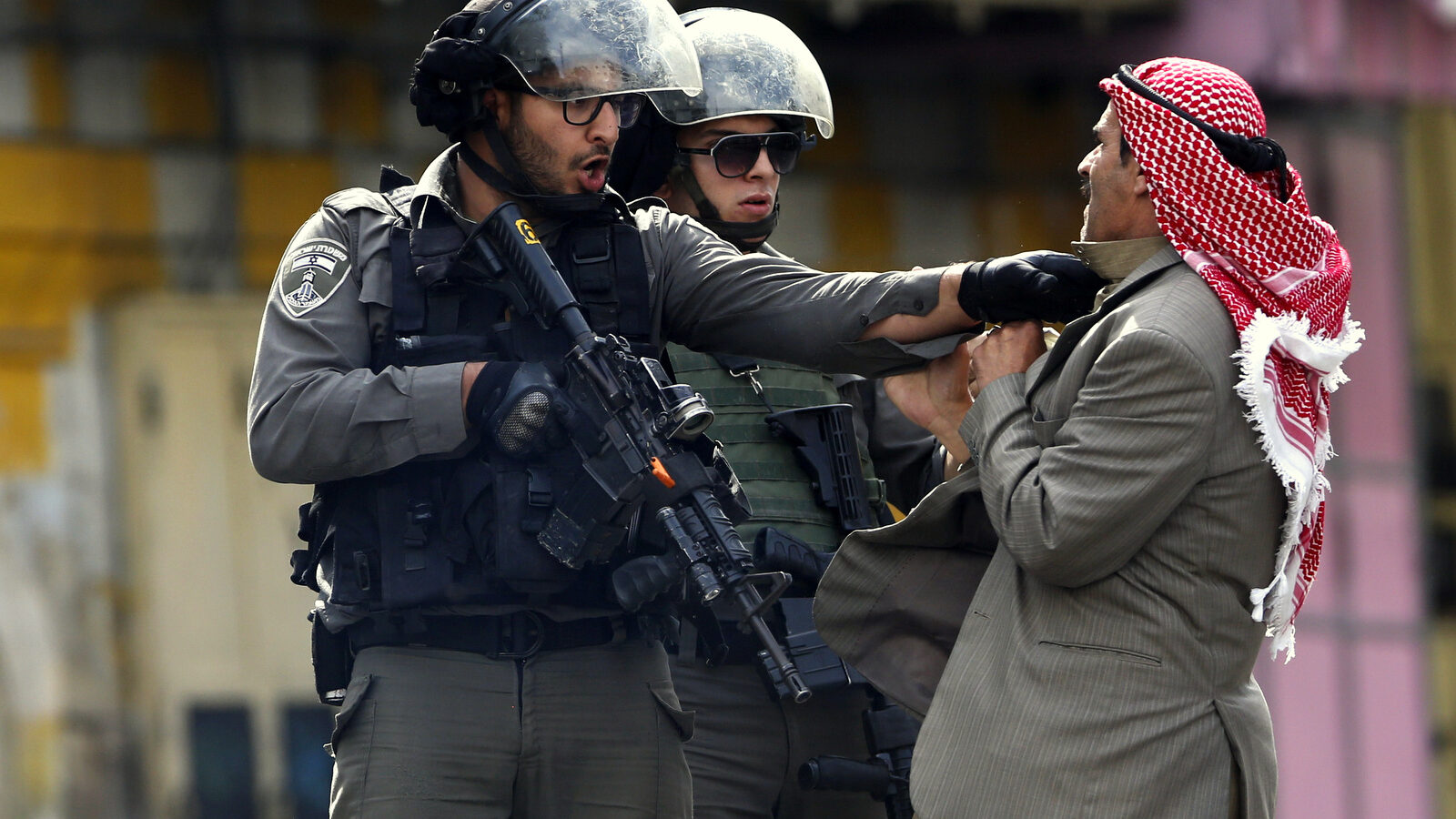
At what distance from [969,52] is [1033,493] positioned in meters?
5.58

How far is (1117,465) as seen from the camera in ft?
8.56

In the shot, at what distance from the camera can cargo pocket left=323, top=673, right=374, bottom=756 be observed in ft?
9.46

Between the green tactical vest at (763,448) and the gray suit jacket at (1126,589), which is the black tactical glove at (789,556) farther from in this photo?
the gray suit jacket at (1126,589)

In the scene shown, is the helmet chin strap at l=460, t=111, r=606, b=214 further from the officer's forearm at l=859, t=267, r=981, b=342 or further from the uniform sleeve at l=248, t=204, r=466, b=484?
the officer's forearm at l=859, t=267, r=981, b=342

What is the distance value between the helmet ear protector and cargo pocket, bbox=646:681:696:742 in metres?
1.20

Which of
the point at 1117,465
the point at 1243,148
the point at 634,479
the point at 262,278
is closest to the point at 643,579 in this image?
the point at 634,479

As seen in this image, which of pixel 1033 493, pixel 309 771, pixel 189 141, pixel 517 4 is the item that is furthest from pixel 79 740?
pixel 1033 493

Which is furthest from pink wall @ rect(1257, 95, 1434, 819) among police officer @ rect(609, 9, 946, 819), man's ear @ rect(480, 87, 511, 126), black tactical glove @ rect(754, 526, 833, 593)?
man's ear @ rect(480, 87, 511, 126)

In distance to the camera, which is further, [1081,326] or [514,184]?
[514,184]

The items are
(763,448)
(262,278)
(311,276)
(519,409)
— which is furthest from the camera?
(262,278)

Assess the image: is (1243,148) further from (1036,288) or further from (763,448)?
(763,448)

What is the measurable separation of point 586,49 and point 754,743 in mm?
1360

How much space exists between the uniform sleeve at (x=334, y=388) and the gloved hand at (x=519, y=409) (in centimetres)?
4

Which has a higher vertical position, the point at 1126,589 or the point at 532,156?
the point at 532,156
